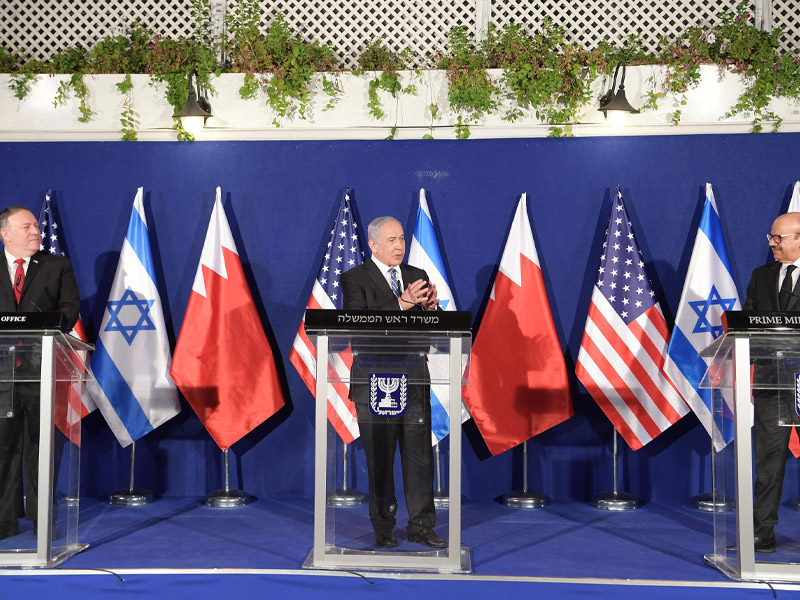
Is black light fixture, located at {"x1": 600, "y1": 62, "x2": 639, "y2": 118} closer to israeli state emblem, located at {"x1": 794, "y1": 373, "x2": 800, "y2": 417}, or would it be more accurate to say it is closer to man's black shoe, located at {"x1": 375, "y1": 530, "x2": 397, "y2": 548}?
israeli state emblem, located at {"x1": 794, "y1": 373, "x2": 800, "y2": 417}

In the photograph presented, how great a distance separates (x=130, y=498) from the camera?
5.47 m

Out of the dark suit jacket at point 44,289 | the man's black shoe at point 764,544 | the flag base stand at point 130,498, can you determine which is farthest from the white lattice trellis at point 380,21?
the man's black shoe at point 764,544

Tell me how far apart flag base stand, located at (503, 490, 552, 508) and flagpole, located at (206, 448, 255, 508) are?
156 centimetres

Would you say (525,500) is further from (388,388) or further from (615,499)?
(388,388)

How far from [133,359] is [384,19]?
9.15 ft

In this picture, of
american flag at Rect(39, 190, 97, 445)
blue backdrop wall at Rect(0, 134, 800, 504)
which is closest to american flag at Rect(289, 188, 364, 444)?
blue backdrop wall at Rect(0, 134, 800, 504)

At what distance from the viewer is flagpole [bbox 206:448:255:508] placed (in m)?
5.37

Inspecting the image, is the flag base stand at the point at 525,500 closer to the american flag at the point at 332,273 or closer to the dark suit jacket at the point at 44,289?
the american flag at the point at 332,273

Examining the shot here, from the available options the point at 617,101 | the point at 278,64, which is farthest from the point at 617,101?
the point at 278,64

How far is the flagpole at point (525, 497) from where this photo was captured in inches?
210

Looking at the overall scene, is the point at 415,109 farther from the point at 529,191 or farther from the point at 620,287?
the point at 620,287

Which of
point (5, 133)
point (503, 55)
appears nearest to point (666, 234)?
point (503, 55)

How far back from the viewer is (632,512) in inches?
206

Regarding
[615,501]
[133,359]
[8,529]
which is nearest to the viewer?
[8,529]
